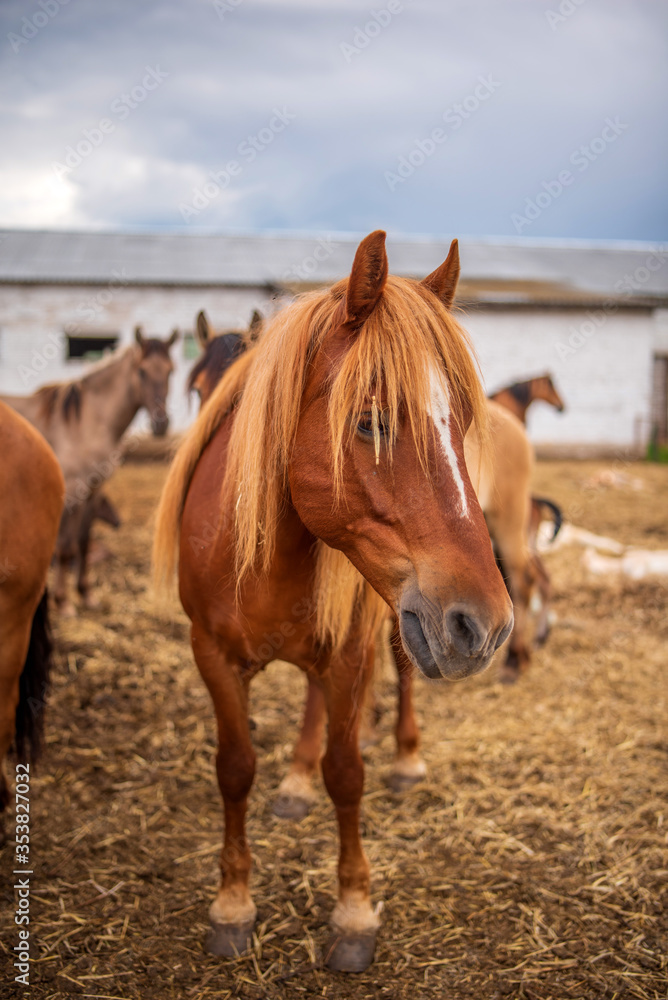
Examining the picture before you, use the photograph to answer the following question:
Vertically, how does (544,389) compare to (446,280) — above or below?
above

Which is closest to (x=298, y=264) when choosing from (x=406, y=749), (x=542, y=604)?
(x=542, y=604)

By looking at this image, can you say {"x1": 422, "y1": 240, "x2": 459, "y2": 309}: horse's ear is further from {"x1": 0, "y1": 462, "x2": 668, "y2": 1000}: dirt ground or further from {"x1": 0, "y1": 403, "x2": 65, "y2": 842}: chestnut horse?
{"x1": 0, "y1": 462, "x2": 668, "y2": 1000}: dirt ground

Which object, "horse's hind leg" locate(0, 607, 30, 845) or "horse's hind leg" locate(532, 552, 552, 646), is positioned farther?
"horse's hind leg" locate(532, 552, 552, 646)

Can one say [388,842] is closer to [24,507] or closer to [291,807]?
[291,807]

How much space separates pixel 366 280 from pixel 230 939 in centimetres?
213

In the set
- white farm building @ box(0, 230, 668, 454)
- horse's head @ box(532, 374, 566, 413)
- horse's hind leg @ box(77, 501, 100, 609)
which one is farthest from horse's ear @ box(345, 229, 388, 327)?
white farm building @ box(0, 230, 668, 454)

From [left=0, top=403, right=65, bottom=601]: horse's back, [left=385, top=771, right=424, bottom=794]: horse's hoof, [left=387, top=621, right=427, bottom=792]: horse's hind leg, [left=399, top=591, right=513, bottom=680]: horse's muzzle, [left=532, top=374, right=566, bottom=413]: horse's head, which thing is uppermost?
[left=532, top=374, right=566, bottom=413]: horse's head

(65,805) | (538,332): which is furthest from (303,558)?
(538,332)

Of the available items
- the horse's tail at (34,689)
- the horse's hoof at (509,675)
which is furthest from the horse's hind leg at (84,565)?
the horse's hoof at (509,675)

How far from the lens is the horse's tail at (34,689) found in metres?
2.53

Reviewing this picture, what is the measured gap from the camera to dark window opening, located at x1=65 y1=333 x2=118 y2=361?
1552 centimetres

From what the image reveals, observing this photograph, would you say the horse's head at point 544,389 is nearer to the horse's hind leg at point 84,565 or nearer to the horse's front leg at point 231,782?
the horse's hind leg at point 84,565

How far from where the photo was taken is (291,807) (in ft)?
9.50

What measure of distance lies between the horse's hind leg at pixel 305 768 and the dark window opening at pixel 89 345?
1390 centimetres
